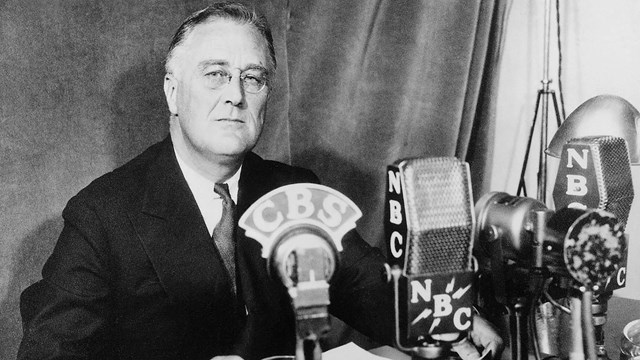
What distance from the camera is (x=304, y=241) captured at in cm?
70

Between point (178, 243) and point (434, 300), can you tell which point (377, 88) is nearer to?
point (178, 243)

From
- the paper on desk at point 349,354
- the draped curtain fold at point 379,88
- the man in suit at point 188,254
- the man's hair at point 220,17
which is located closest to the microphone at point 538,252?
the paper on desk at point 349,354

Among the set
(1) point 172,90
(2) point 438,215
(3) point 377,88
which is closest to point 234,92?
(1) point 172,90

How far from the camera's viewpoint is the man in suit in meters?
1.32

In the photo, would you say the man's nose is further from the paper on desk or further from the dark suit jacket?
the paper on desk

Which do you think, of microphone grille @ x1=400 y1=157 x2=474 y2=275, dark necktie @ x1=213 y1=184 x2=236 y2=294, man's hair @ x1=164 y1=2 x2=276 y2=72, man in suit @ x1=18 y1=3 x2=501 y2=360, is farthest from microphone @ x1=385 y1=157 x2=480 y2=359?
man's hair @ x1=164 y1=2 x2=276 y2=72

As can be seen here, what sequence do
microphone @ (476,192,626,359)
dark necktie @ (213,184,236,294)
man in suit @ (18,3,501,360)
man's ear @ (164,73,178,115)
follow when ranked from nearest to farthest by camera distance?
1. microphone @ (476,192,626,359)
2. man in suit @ (18,3,501,360)
3. dark necktie @ (213,184,236,294)
4. man's ear @ (164,73,178,115)

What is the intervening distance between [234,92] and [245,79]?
2.6 inches

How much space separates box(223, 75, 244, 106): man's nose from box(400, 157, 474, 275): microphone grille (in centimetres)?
79

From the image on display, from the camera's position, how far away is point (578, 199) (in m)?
1.06

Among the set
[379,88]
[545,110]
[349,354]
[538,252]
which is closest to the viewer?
[538,252]

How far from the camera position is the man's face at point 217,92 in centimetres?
148

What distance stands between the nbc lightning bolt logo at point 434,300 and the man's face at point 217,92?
0.81 meters

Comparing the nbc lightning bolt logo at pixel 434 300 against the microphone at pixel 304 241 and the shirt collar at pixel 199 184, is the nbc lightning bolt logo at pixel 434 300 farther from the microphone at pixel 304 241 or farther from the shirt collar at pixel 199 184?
the shirt collar at pixel 199 184
